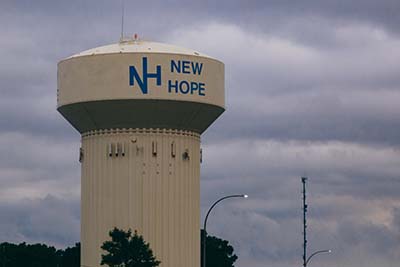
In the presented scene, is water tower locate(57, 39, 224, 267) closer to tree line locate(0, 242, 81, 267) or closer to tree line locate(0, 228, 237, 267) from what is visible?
tree line locate(0, 228, 237, 267)

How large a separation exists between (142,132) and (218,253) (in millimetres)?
41395

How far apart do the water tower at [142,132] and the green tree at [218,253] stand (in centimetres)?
3484

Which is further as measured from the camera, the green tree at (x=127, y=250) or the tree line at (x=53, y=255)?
the tree line at (x=53, y=255)

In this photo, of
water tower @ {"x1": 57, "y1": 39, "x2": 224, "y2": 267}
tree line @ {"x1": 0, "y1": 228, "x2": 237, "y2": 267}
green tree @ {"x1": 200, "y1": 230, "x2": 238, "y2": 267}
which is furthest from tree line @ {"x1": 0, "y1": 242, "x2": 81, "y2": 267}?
water tower @ {"x1": 57, "y1": 39, "x2": 224, "y2": 267}

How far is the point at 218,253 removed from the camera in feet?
387

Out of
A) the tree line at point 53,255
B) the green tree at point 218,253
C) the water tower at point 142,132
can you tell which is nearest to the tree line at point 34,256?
the tree line at point 53,255

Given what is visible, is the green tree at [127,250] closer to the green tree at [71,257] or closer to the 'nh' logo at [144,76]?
the 'nh' logo at [144,76]

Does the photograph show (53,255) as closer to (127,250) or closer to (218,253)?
(218,253)

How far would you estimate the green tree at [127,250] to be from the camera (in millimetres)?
76188

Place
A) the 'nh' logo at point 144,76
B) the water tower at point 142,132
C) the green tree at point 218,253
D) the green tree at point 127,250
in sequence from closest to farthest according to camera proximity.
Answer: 1. the green tree at point 127,250
2. the 'nh' logo at point 144,76
3. the water tower at point 142,132
4. the green tree at point 218,253

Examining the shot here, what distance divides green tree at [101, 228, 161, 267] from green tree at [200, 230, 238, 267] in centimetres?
3686

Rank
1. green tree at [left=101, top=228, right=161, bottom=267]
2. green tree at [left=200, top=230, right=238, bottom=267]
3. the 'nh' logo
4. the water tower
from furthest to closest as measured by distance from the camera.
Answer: green tree at [left=200, top=230, right=238, bottom=267]
the water tower
the 'nh' logo
green tree at [left=101, top=228, right=161, bottom=267]

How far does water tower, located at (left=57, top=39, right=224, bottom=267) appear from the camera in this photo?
7731 centimetres

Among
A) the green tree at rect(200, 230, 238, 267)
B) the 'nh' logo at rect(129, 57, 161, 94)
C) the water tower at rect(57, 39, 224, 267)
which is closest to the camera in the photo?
the 'nh' logo at rect(129, 57, 161, 94)
